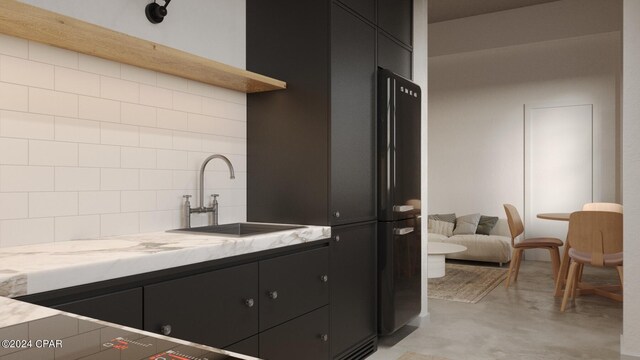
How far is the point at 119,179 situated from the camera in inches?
89.0

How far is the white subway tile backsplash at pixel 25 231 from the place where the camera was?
72.1 inches

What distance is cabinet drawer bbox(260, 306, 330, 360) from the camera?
2.23 metres

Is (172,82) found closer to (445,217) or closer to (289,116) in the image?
(289,116)

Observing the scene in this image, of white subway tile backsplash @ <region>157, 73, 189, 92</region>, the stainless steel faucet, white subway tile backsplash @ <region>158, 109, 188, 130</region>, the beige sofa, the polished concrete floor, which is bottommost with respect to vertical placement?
the polished concrete floor

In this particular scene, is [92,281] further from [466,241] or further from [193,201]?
[466,241]

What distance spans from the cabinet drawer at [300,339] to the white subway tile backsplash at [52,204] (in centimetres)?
99

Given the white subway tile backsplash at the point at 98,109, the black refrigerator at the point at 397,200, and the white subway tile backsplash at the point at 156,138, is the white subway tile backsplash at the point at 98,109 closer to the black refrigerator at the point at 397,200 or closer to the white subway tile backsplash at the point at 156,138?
the white subway tile backsplash at the point at 156,138

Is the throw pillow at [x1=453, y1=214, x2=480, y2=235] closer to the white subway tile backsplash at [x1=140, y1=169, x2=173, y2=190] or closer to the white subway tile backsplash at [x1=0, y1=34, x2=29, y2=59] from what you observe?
the white subway tile backsplash at [x1=140, y1=169, x2=173, y2=190]

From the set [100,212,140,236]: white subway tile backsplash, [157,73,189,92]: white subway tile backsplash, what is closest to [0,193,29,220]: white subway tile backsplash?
[100,212,140,236]: white subway tile backsplash

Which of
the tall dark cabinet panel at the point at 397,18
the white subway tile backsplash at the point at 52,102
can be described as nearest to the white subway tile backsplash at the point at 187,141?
the white subway tile backsplash at the point at 52,102

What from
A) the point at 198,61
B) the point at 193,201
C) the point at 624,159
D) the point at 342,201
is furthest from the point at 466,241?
the point at 198,61

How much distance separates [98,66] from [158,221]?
0.79 meters

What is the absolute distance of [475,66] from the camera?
7.70m

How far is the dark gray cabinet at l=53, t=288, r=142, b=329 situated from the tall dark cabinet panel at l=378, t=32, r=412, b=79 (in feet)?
7.66
